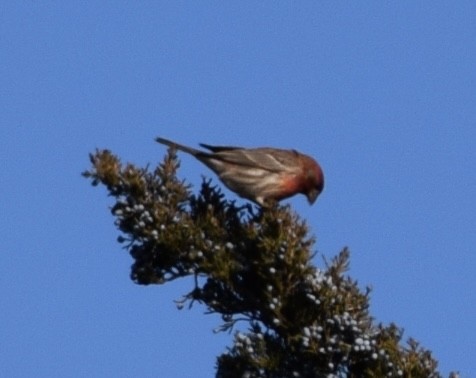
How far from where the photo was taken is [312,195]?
10578mm

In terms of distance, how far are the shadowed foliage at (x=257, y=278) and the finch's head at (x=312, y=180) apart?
3.57m

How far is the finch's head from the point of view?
34.3 feet

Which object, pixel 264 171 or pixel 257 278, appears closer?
pixel 257 278

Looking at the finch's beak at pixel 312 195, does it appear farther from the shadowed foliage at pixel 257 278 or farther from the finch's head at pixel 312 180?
the shadowed foliage at pixel 257 278

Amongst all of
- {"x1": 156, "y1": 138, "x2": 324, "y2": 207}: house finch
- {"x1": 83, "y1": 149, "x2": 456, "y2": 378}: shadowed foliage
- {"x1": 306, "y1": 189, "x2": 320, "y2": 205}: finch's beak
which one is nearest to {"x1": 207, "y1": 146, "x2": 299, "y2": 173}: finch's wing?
{"x1": 156, "y1": 138, "x2": 324, "y2": 207}: house finch

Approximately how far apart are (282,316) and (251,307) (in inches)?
12.2

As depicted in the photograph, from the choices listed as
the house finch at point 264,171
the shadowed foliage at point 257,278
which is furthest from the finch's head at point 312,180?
the shadowed foliage at point 257,278

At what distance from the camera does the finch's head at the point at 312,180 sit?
1045 centimetres

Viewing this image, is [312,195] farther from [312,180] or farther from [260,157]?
[260,157]

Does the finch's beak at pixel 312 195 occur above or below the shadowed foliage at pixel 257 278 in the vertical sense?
above

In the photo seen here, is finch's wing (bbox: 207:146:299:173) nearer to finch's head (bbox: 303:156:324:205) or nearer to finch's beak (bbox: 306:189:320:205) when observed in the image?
finch's head (bbox: 303:156:324:205)

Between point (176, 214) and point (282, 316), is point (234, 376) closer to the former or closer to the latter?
point (282, 316)

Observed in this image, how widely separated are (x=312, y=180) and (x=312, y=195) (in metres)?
0.17

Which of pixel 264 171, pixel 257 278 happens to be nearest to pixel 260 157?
pixel 264 171
